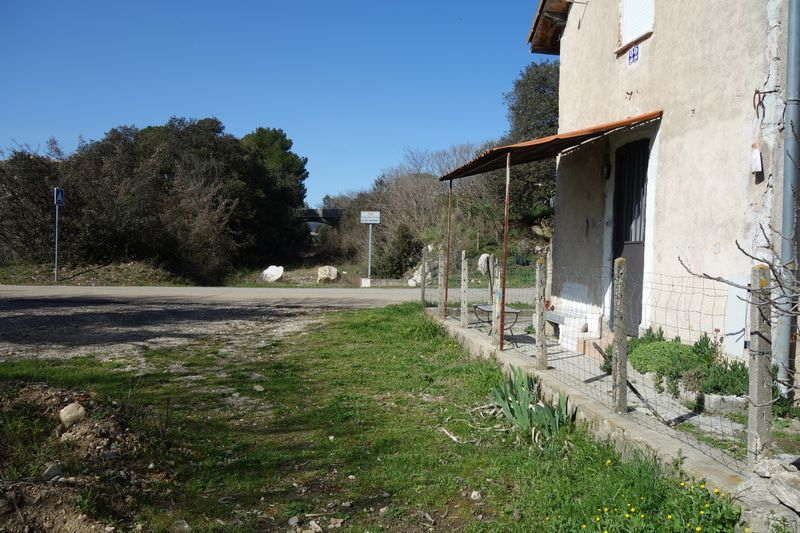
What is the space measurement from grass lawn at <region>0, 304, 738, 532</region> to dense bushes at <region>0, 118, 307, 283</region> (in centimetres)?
1586

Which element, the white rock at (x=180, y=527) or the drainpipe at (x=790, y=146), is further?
the drainpipe at (x=790, y=146)

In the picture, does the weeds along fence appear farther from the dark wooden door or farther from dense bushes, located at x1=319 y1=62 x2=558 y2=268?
dense bushes, located at x1=319 y1=62 x2=558 y2=268

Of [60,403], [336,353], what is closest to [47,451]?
[60,403]

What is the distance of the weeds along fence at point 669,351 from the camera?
3658 millimetres

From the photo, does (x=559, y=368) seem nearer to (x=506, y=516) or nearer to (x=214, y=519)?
(x=506, y=516)

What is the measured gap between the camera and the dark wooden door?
7.63 metres

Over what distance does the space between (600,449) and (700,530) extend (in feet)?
4.58

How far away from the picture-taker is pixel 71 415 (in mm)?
4504

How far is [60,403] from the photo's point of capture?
4785mm

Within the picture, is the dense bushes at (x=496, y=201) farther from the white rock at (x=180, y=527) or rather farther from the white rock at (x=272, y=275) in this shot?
the white rock at (x=180, y=527)

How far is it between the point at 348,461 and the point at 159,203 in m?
22.4

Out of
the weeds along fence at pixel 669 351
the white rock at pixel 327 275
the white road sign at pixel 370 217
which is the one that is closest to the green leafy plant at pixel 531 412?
the weeds along fence at pixel 669 351

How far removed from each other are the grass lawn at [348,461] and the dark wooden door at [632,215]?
2.18m

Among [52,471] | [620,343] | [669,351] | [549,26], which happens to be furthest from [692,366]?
[549,26]
